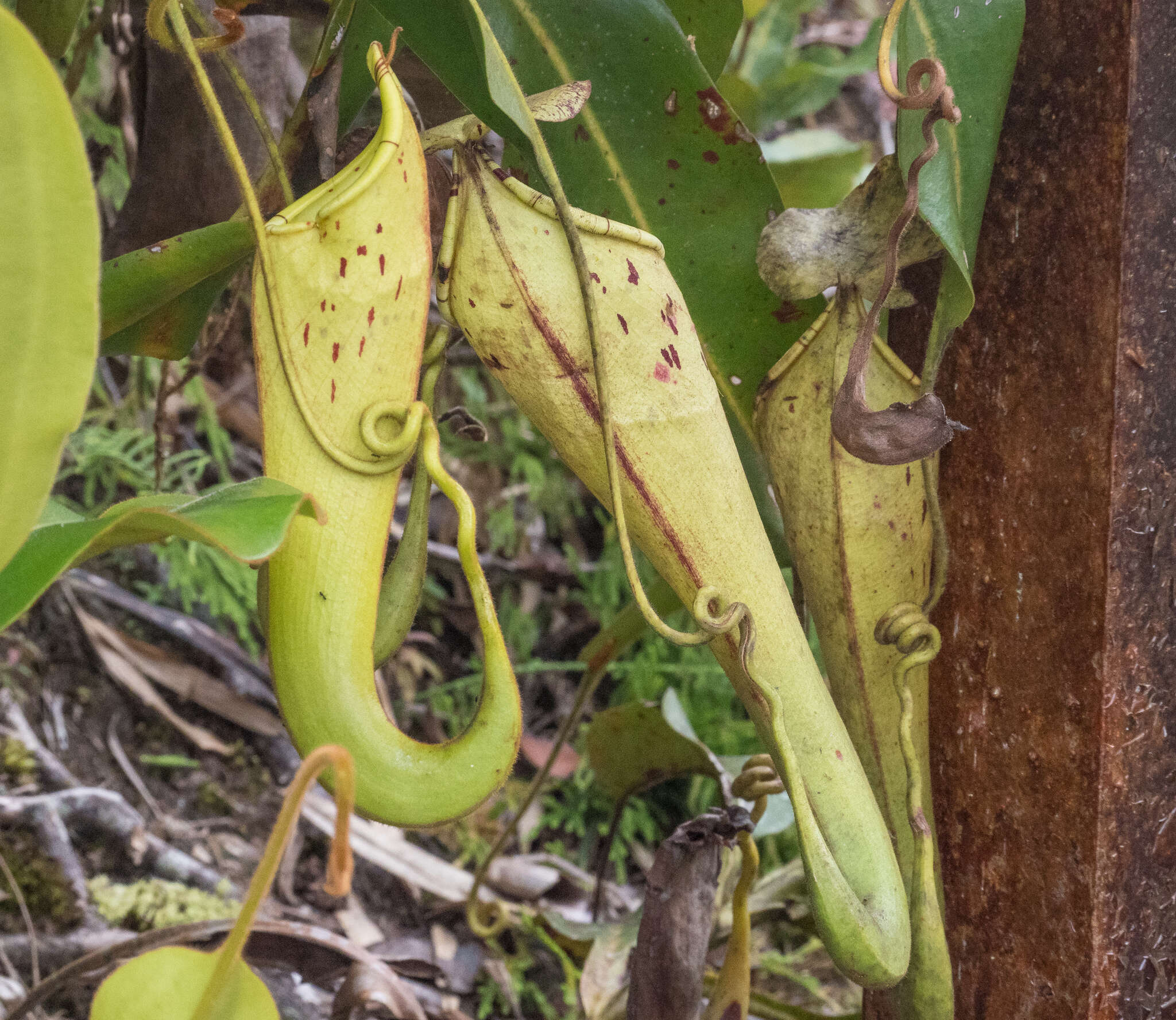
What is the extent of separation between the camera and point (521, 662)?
1.48m

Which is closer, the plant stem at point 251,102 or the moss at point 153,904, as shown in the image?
the plant stem at point 251,102

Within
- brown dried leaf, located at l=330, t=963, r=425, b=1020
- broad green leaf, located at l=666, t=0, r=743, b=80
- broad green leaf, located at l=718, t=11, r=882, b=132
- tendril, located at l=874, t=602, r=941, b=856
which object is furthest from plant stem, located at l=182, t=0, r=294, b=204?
broad green leaf, located at l=718, t=11, r=882, b=132

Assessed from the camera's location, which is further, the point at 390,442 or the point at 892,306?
the point at 892,306

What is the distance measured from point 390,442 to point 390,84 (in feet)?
0.54

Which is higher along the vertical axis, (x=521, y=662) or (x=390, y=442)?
(x=390, y=442)

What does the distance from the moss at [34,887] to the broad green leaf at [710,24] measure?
0.89 metres

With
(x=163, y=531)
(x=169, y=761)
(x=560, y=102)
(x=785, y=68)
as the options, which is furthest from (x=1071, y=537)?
(x=785, y=68)

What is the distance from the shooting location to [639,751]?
0.96m

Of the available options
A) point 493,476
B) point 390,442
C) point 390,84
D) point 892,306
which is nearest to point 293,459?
point 390,442

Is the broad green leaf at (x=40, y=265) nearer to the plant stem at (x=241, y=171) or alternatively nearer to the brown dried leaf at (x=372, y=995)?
the plant stem at (x=241, y=171)

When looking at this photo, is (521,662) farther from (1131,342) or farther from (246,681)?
(1131,342)

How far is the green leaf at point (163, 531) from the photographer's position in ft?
1.13

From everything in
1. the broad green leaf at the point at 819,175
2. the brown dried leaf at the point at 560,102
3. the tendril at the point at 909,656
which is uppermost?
the brown dried leaf at the point at 560,102

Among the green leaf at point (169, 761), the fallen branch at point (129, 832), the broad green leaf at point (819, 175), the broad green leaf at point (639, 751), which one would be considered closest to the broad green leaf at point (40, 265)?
the broad green leaf at point (639, 751)
